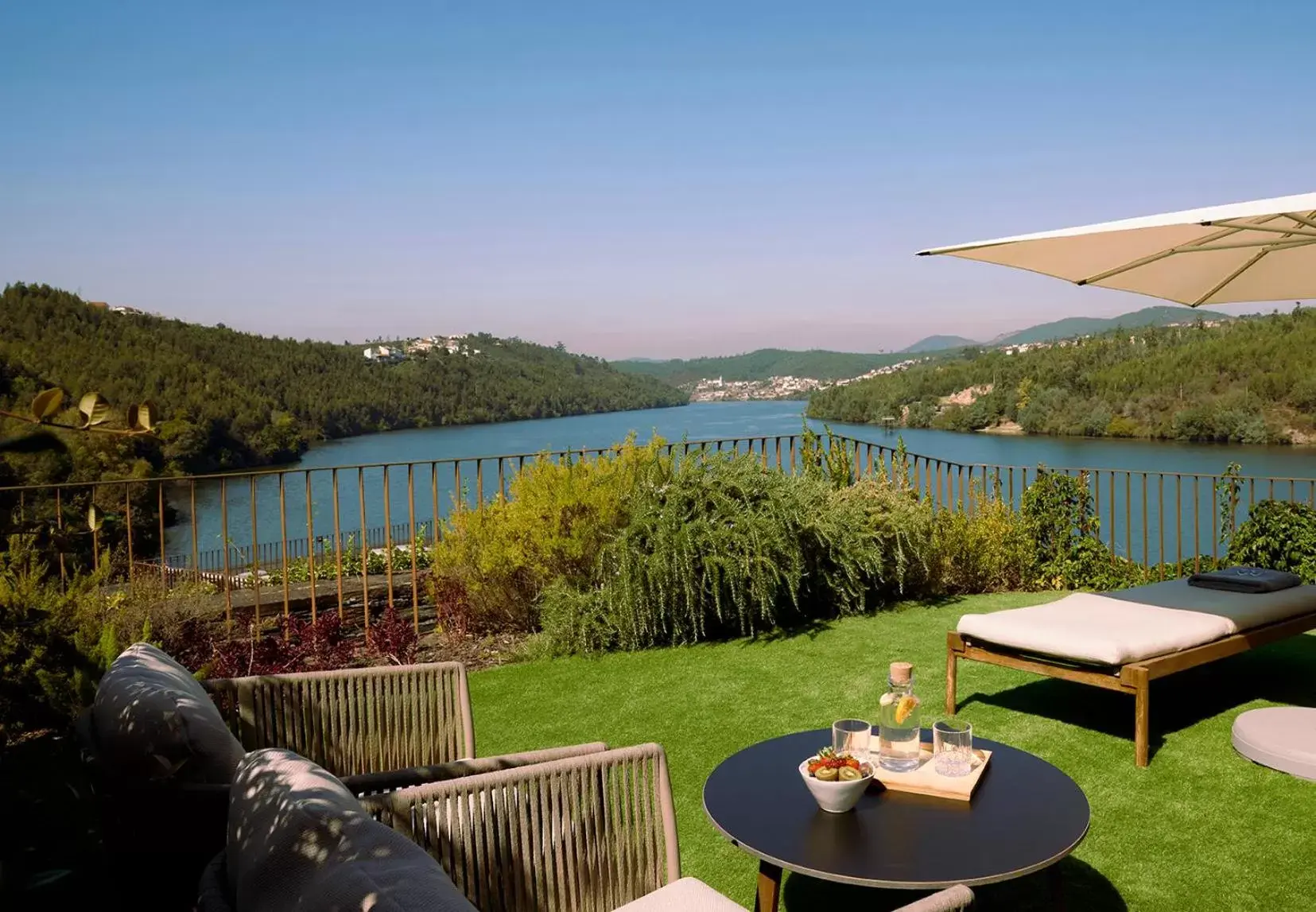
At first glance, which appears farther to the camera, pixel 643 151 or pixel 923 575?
pixel 643 151

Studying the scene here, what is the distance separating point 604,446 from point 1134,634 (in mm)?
3823

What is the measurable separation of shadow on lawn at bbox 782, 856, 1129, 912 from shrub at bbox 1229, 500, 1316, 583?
4.69m

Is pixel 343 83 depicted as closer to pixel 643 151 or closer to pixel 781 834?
pixel 643 151

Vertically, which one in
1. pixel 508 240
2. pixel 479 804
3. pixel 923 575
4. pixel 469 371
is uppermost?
pixel 508 240

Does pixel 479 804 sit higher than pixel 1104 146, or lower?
lower

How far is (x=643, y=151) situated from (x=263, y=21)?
611 cm

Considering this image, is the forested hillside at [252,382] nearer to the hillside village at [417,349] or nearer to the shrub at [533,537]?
the hillside village at [417,349]

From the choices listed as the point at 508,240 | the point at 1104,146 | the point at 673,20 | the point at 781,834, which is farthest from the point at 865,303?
the point at 781,834

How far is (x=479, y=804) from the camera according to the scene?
1.97 meters

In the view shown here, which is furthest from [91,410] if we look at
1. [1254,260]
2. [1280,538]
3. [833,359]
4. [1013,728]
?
[833,359]

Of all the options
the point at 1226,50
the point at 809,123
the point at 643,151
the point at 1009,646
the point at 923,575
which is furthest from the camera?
the point at 643,151

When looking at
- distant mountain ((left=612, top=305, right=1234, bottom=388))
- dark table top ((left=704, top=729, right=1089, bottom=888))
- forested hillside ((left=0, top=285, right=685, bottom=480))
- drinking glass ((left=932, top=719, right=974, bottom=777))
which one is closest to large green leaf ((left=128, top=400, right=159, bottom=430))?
forested hillside ((left=0, top=285, right=685, bottom=480))

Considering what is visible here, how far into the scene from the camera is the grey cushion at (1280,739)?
11.4 feet

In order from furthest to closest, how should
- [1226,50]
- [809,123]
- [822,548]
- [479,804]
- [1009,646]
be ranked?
[809,123], [1226,50], [822,548], [1009,646], [479,804]
